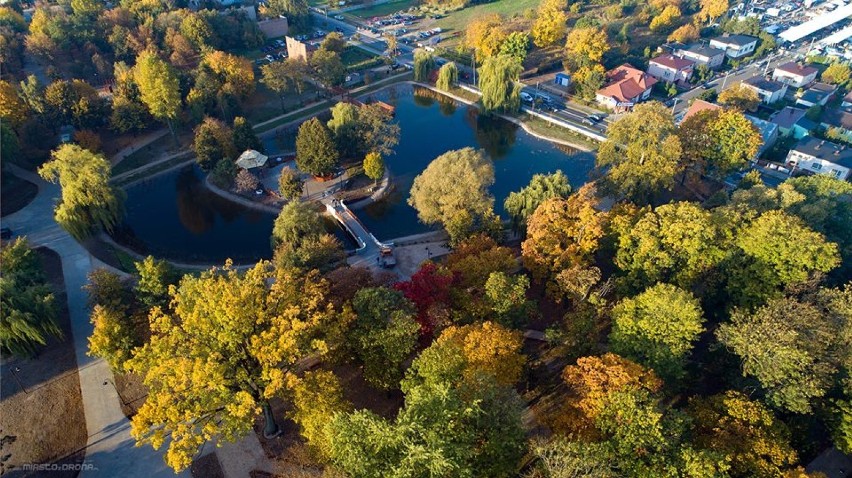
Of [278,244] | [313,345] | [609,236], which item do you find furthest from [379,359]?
[609,236]

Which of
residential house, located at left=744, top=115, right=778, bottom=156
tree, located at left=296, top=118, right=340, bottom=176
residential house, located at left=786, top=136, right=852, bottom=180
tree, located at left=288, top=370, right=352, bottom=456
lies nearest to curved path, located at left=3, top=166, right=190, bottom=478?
→ tree, located at left=288, top=370, right=352, bottom=456

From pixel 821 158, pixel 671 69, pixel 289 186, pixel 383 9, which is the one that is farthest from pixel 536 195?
pixel 383 9

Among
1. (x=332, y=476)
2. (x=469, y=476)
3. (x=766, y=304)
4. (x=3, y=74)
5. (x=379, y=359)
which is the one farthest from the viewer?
(x=3, y=74)

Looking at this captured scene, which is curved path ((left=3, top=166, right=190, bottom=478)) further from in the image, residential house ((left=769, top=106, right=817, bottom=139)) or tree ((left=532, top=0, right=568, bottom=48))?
residential house ((left=769, top=106, right=817, bottom=139))

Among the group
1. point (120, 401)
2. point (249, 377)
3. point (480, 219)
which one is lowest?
point (120, 401)

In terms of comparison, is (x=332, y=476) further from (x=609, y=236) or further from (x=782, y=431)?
(x=609, y=236)

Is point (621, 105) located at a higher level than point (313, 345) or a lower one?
lower
